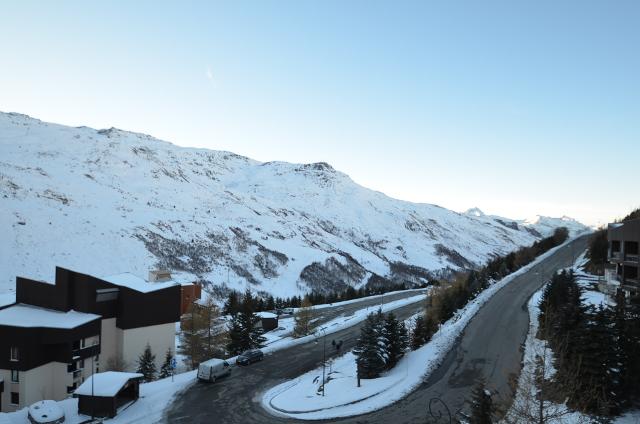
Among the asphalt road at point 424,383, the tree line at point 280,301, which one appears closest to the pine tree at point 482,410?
the asphalt road at point 424,383

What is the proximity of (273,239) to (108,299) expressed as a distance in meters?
101

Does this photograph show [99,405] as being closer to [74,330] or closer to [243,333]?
[74,330]

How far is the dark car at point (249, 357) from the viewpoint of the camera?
43.6 m

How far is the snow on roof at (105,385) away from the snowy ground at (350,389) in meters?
10.9

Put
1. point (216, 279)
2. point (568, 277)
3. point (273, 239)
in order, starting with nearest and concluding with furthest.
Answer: point (568, 277)
point (216, 279)
point (273, 239)

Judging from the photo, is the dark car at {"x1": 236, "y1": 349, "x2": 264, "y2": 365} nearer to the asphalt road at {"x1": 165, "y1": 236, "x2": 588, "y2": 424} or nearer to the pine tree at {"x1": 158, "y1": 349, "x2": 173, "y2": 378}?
the asphalt road at {"x1": 165, "y1": 236, "x2": 588, "y2": 424}

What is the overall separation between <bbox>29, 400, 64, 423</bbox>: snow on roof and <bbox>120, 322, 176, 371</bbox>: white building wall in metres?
17.0

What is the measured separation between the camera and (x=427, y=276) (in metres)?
173

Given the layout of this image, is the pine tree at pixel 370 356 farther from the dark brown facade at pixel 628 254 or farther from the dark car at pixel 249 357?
the dark brown facade at pixel 628 254

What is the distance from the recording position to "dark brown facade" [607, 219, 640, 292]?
42.4 meters

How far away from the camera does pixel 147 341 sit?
49.7m

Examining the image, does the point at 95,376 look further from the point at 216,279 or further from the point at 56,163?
the point at 56,163

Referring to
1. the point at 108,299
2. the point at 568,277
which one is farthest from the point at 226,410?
the point at 568,277

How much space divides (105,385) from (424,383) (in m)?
24.2
